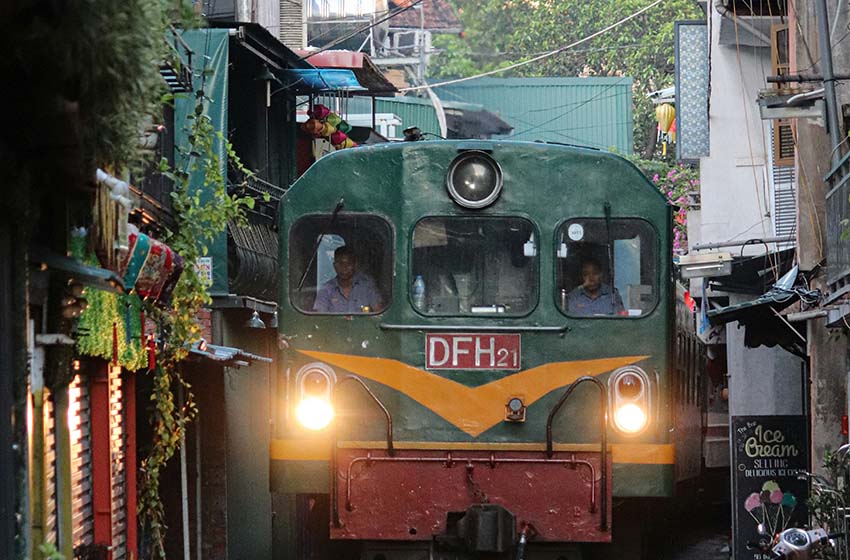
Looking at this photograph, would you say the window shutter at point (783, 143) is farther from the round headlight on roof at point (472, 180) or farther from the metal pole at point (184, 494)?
the round headlight on roof at point (472, 180)

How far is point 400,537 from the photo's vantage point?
9.05 metres

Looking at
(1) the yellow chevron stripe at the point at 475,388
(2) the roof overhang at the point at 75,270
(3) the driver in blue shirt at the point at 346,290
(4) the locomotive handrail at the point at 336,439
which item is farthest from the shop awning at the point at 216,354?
(2) the roof overhang at the point at 75,270

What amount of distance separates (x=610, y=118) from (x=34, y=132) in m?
26.7

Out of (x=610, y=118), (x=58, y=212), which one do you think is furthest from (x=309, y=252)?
(x=610, y=118)

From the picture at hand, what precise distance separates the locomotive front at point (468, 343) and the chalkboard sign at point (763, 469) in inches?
216

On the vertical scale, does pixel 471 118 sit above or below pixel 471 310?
above

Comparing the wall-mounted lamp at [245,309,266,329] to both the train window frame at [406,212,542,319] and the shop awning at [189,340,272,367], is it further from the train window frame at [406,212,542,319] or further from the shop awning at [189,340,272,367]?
the train window frame at [406,212,542,319]

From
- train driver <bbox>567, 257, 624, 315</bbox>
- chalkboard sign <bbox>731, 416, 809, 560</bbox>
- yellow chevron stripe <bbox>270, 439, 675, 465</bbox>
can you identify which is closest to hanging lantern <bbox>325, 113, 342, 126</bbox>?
chalkboard sign <bbox>731, 416, 809, 560</bbox>

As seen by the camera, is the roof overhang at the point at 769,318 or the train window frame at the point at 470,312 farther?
the roof overhang at the point at 769,318

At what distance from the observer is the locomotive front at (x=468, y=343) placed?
9109mm

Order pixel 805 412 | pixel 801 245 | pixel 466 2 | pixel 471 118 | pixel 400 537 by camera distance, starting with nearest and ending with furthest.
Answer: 1. pixel 400 537
2. pixel 801 245
3. pixel 805 412
4. pixel 471 118
5. pixel 466 2

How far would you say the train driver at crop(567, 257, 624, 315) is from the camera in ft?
31.0

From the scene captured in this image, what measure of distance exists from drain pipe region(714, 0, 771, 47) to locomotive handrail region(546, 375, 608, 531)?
8607mm

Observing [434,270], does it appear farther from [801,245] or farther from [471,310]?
[801,245]
